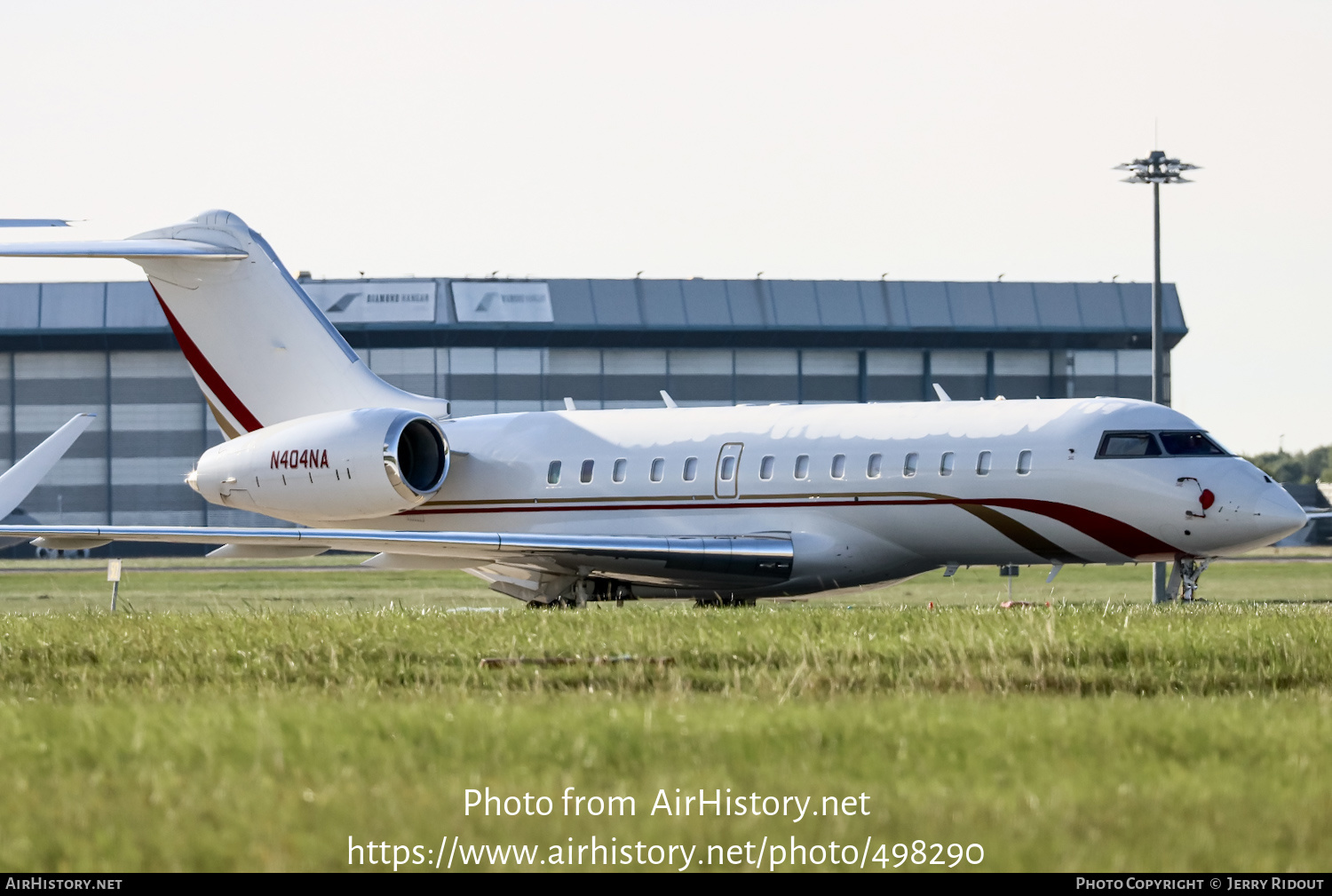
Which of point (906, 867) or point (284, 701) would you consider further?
point (284, 701)

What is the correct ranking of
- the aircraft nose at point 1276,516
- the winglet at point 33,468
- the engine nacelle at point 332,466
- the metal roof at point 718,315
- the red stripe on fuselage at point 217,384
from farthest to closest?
the metal roof at point 718,315 → the winglet at point 33,468 → the red stripe on fuselage at point 217,384 → the engine nacelle at point 332,466 → the aircraft nose at point 1276,516

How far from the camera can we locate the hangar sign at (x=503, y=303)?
227ft

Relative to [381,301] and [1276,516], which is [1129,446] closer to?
[1276,516]

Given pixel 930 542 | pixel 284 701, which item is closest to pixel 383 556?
pixel 930 542

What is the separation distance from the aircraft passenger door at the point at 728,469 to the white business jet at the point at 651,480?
0.10 ft

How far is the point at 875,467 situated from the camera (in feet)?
78.1

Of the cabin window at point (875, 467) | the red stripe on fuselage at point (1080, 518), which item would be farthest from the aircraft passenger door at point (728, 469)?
the cabin window at point (875, 467)

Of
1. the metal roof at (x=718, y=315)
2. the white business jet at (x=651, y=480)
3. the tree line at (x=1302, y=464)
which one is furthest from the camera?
the tree line at (x=1302, y=464)

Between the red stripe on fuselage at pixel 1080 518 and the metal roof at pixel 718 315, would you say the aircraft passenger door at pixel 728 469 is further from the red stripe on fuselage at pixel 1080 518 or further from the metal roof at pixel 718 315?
the metal roof at pixel 718 315

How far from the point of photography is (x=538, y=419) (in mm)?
27734

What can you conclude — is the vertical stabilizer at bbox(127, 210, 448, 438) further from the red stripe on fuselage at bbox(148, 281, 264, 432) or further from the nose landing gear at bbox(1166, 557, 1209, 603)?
the nose landing gear at bbox(1166, 557, 1209, 603)

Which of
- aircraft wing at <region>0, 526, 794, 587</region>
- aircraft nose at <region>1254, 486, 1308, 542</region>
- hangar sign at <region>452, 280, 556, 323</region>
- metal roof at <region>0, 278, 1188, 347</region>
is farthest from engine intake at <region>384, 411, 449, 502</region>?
hangar sign at <region>452, 280, 556, 323</region>
